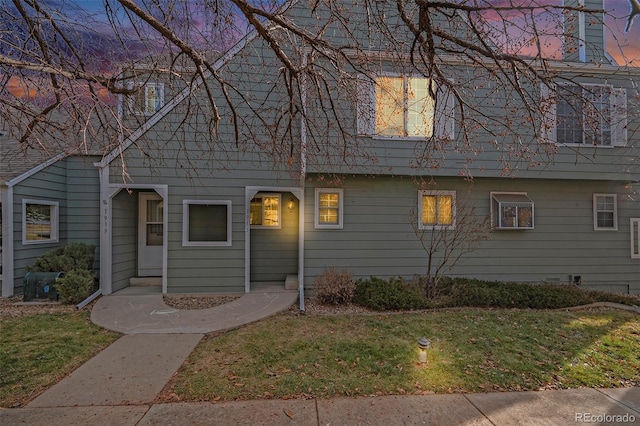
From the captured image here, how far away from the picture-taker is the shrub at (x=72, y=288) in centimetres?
698

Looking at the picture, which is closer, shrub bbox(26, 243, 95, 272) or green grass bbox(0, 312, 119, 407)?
green grass bbox(0, 312, 119, 407)

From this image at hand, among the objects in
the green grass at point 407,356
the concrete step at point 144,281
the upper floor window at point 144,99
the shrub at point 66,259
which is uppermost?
the upper floor window at point 144,99

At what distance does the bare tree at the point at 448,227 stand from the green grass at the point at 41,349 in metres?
6.80

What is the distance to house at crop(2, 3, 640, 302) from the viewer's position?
7668mm

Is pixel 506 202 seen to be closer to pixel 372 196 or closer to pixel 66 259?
pixel 372 196

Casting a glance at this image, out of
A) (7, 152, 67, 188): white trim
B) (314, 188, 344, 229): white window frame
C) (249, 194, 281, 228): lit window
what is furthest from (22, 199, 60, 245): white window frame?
(314, 188, 344, 229): white window frame

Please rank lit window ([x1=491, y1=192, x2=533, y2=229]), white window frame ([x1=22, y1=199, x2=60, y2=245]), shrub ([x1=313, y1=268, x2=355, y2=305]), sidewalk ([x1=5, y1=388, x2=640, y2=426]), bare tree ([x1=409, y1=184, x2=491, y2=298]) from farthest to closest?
lit window ([x1=491, y1=192, x2=533, y2=229]), bare tree ([x1=409, y1=184, x2=491, y2=298]), white window frame ([x1=22, y1=199, x2=60, y2=245]), shrub ([x1=313, y1=268, x2=355, y2=305]), sidewalk ([x1=5, y1=388, x2=640, y2=426])

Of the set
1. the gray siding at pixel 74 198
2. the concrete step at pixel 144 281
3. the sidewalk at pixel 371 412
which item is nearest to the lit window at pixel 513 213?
the sidewalk at pixel 371 412

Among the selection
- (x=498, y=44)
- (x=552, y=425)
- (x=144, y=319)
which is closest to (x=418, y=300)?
(x=552, y=425)

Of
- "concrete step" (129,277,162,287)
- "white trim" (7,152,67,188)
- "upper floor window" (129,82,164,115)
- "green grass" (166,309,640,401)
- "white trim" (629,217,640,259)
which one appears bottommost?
"green grass" (166,309,640,401)

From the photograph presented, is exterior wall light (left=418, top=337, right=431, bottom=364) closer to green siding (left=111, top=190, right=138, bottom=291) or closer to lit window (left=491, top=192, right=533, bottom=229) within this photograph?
lit window (left=491, top=192, right=533, bottom=229)

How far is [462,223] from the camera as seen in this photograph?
788 cm

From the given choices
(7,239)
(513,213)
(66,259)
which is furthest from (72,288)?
(513,213)

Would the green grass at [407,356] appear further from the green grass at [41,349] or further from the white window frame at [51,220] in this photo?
the white window frame at [51,220]
